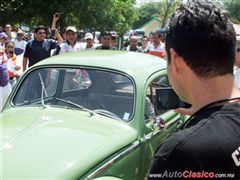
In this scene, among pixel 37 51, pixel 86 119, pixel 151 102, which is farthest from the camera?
pixel 37 51

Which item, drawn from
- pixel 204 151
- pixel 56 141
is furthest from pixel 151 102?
pixel 204 151

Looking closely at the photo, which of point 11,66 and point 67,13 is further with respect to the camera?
point 67,13

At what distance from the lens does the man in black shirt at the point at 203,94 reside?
1132 mm

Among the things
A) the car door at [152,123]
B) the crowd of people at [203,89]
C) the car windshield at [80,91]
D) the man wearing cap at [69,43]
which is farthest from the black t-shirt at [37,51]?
the crowd of people at [203,89]

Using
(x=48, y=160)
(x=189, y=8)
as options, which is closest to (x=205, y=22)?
(x=189, y=8)

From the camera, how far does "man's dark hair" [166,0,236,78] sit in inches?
49.4

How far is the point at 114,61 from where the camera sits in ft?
12.7

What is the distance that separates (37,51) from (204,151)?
641 cm

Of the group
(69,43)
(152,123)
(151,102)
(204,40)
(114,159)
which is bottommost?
(114,159)

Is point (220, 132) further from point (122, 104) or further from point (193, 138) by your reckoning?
point (122, 104)

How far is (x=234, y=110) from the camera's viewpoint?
122 centimetres

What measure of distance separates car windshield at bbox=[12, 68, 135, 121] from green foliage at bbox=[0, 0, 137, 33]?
686 inches

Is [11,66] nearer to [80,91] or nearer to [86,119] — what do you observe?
[80,91]

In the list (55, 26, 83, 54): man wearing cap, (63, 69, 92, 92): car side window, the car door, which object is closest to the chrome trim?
the car door
